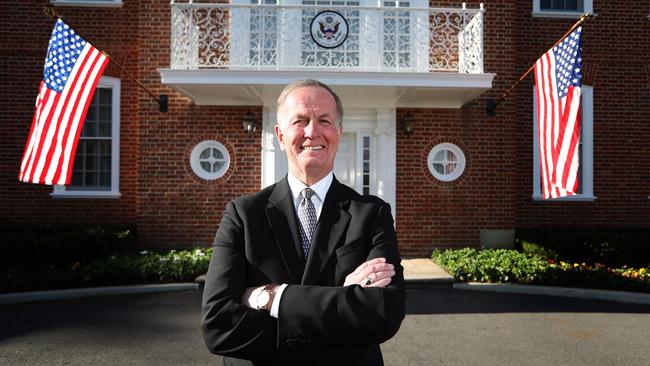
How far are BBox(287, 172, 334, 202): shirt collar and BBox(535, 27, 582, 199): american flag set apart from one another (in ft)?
19.1

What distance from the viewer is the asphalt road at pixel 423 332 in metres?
4.58

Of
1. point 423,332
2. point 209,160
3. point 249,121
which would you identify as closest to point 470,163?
point 249,121

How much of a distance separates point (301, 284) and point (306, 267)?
6 cm

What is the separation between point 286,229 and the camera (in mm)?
1768

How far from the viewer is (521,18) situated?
1022 centimetres

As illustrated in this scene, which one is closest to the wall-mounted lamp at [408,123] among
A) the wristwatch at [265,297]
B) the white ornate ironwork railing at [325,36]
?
the white ornate ironwork railing at [325,36]

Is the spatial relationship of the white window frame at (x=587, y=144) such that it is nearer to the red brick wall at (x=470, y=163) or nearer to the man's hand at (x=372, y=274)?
the red brick wall at (x=470, y=163)

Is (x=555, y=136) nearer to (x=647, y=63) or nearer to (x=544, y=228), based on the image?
(x=544, y=228)

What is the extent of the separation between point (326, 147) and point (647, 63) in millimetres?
11416

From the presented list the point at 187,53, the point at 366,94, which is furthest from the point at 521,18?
the point at 187,53

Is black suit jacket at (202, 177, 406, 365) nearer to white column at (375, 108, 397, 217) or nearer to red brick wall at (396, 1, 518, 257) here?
white column at (375, 108, 397, 217)

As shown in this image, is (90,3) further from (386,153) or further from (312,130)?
(312,130)

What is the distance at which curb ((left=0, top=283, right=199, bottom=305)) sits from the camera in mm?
6625

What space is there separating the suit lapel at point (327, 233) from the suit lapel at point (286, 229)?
0.04m
